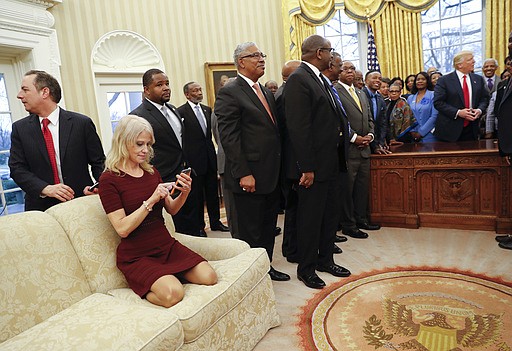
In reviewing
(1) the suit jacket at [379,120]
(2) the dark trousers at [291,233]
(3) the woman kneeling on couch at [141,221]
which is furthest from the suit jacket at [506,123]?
(3) the woman kneeling on couch at [141,221]

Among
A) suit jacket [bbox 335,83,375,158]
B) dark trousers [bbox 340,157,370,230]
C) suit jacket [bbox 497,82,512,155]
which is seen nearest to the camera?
suit jacket [bbox 497,82,512,155]

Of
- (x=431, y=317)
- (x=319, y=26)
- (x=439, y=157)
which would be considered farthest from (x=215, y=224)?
(x=319, y=26)

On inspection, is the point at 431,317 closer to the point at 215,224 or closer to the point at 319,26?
the point at 215,224

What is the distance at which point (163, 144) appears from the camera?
10.5 ft

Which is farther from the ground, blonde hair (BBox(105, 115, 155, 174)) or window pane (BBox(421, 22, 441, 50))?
window pane (BBox(421, 22, 441, 50))

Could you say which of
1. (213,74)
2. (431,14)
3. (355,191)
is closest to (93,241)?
(355,191)

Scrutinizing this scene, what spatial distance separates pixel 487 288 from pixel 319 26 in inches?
Answer: 224

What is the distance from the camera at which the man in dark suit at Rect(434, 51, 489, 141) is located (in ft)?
13.3

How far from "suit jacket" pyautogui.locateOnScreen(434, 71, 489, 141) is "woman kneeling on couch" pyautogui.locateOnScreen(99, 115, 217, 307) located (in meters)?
3.20

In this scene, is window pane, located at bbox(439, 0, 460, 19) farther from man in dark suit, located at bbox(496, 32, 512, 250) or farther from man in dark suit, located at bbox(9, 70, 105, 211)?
man in dark suit, located at bbox(9, 70, 105, 211)

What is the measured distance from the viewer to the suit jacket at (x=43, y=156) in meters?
2.27

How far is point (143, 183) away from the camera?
1.99m

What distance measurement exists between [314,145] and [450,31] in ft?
17.8

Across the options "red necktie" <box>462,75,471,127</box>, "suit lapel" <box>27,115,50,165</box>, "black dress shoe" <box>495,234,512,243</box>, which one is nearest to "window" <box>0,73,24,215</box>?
"suit lapel" <box>27,115,50,165</box>
